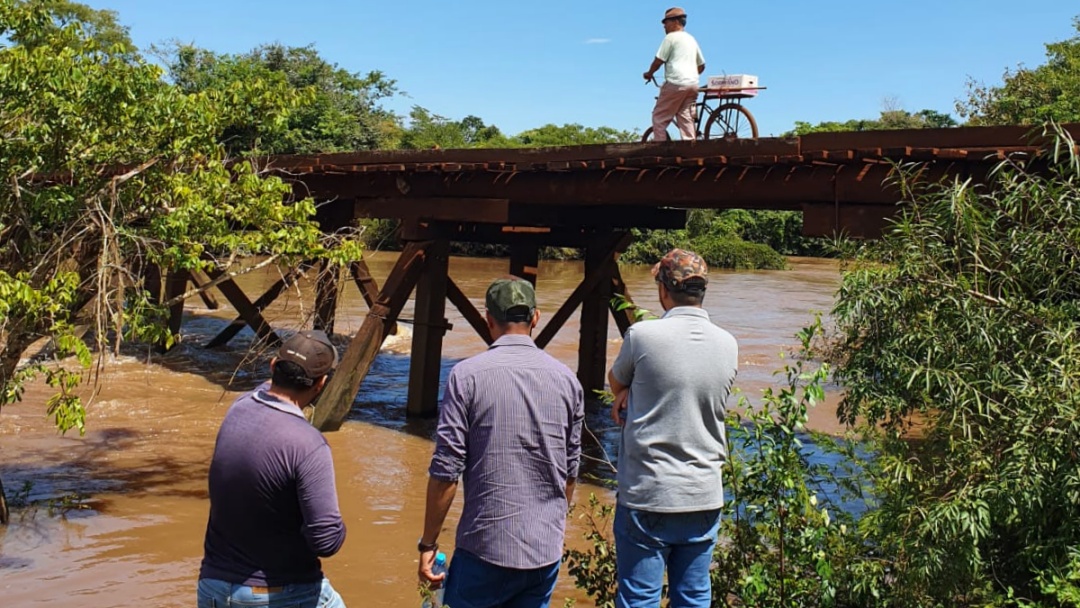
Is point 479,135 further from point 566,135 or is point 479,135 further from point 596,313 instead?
point 596,313

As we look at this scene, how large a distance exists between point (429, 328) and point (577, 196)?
95.5 inches

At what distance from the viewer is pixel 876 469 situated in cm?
529

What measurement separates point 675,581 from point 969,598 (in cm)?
160

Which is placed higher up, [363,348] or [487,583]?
[487,583]

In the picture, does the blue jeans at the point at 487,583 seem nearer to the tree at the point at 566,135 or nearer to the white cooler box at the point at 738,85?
the white cooler box at the point at 738,85

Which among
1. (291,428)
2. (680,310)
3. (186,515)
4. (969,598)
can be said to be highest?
(680,310)

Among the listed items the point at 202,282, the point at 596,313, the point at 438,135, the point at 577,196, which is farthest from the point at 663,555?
the point at 438,135

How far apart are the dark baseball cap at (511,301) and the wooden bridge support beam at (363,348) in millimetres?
7248

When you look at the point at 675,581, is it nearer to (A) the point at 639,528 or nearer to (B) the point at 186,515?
(A) the point at 639,528

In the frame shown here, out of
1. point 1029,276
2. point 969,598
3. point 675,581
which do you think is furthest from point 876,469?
point 675,581

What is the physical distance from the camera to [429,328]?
1125 cm

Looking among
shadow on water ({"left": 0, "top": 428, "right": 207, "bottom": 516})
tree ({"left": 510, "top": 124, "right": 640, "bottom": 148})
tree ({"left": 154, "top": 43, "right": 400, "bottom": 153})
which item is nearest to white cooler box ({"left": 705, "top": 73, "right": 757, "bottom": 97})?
shadow on water ({"left": 0, "top": 428, "right": 207, "bottom": 516})

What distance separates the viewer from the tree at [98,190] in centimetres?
645

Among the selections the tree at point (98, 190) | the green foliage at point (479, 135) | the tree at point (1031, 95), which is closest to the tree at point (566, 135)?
the green foliage at point (479, 135)
